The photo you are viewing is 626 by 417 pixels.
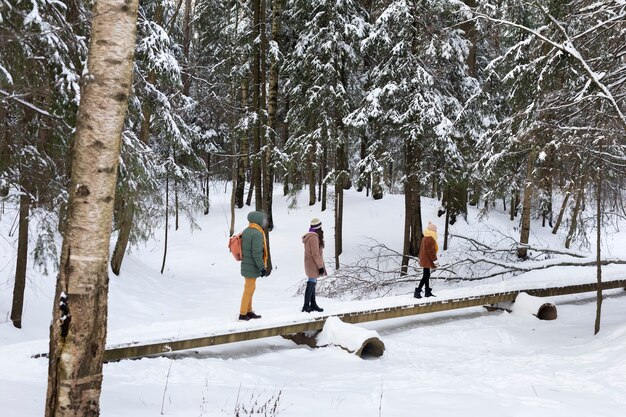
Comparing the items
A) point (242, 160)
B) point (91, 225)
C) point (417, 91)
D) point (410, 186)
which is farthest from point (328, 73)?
point (91, 225)

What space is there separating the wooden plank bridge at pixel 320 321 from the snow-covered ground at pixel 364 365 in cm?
17

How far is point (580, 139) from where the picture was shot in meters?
8.28

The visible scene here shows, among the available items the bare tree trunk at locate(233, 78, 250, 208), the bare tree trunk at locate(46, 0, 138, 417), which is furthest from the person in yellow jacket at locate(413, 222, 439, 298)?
the bare tree trunk at locate(233, 78, 250, 208)

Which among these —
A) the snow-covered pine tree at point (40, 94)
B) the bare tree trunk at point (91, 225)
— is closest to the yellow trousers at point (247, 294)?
the snow-covered pine tree at point (40, 94)

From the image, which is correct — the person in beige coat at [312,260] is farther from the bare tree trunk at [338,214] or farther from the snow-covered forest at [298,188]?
the bare tree trunk at [338,214]

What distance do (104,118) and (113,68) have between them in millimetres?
333

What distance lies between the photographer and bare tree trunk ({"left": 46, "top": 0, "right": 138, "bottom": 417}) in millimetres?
3125

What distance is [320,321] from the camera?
8523mm

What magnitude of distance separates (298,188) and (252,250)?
49.5ft

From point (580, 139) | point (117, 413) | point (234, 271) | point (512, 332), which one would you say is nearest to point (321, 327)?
point (512, 332)

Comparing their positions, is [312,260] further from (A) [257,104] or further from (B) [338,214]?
(A) [257,104]

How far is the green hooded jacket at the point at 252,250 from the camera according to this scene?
8.11 metres

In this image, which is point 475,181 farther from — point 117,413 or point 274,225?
point 117,413

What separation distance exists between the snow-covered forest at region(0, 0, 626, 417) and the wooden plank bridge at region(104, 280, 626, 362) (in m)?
0.20
